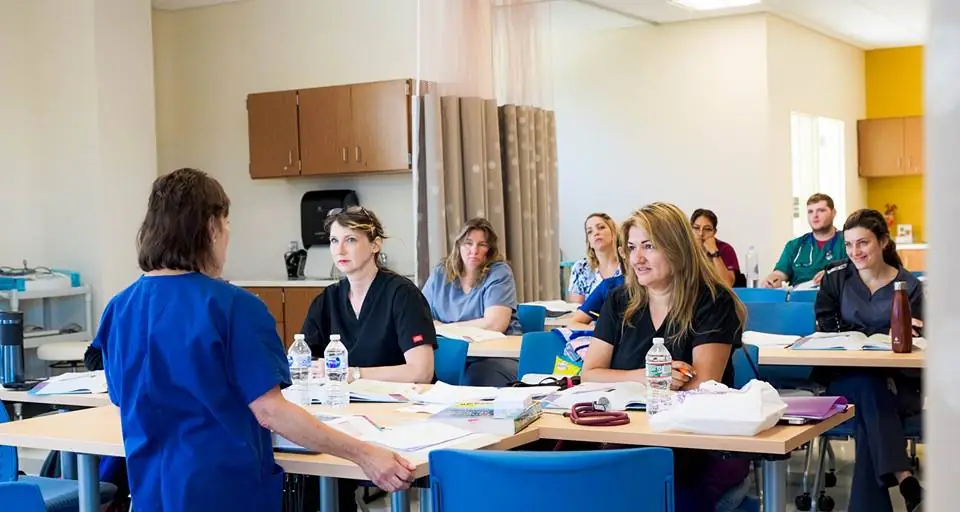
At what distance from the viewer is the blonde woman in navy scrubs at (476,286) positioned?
5504 mm

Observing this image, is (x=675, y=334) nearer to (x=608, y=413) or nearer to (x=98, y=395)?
(x=608, y=413)

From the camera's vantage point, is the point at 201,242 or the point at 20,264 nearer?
the point at 201,242

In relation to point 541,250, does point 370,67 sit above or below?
above

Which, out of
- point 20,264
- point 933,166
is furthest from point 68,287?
point 933,166

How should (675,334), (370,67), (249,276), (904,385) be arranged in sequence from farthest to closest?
(249,276) < (370,67) < (904,385) < (675,334)

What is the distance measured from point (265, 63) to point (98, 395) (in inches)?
221

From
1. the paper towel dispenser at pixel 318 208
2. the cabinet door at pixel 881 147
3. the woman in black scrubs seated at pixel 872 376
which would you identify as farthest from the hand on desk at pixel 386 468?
the cabinet door at pixel 881 147

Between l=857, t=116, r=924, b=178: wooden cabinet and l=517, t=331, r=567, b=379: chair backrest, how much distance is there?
8.90 m

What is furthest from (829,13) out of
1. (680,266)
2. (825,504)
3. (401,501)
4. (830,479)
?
(401,501)

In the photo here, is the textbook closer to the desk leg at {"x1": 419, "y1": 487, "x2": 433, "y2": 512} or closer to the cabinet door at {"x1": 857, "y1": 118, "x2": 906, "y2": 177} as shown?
the desk leg at {"x1": 419, "y1": 487, "x2": 433, "y2": 512}

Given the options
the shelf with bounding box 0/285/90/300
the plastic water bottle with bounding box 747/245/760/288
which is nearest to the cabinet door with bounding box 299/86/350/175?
the shelf with bounding box 0/285/90/300

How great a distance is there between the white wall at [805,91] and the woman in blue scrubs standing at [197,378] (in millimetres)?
7803

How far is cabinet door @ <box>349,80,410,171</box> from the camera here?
797 cm

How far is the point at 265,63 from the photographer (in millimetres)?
8930
